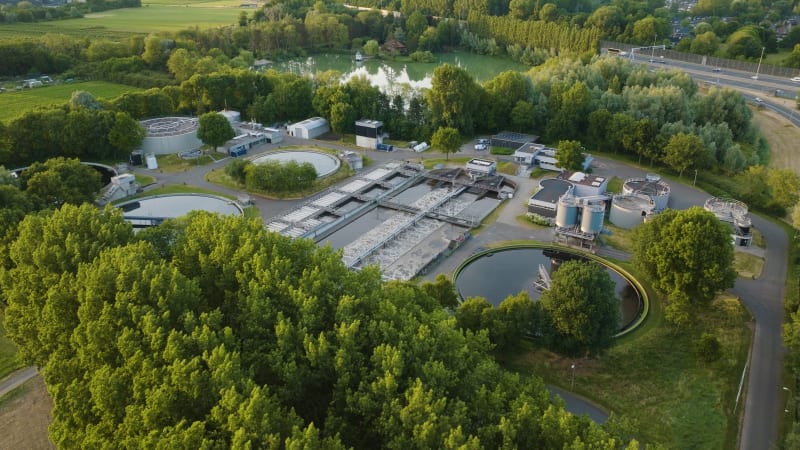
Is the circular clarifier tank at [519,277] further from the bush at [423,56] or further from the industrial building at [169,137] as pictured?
the bush at [423,56]

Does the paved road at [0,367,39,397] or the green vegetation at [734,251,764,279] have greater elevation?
the green vegetation at [734,251,764,279]

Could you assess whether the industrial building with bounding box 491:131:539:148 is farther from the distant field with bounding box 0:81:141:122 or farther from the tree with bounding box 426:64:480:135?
the distant field with bounding box 0:81:141:122

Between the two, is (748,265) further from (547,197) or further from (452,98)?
(452,98)

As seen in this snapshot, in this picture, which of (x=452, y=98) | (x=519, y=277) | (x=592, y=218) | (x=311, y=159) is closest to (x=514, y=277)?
(x=519, y=277)

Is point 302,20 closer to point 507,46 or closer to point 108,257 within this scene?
point 507,46

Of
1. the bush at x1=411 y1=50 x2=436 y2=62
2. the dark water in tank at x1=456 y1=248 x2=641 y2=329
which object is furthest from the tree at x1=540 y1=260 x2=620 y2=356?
the bush at x1=411 y1=50 x2=436 y2=62
